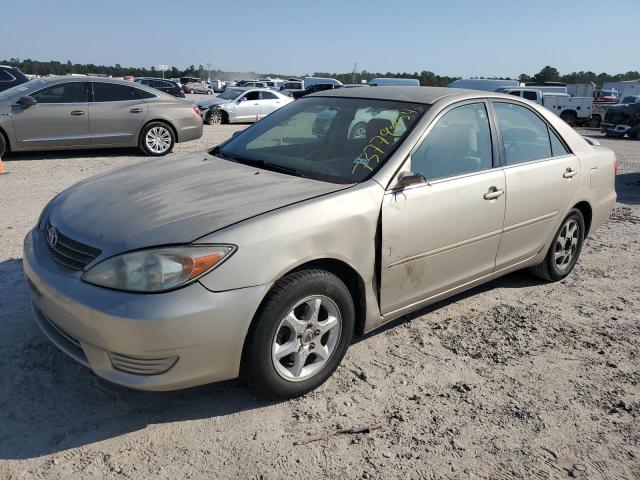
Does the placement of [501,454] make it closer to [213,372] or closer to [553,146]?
[213,372]

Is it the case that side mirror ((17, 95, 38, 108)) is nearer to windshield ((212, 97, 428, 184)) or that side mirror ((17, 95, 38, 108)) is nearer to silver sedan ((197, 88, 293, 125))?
windshield ((212, 97, 428, 184))

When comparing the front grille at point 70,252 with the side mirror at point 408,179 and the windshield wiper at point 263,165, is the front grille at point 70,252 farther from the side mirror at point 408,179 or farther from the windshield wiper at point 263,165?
the side mirror at point 408,179

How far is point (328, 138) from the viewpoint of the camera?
3.82m

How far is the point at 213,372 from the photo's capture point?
8.59 ft

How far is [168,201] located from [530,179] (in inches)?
104

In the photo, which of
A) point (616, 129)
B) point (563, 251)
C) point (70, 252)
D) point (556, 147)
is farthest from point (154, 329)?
point (616, 129)

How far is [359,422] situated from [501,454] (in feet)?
2.30

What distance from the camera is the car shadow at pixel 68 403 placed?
2602 mm

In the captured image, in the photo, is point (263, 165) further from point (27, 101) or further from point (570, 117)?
point (570, 117)

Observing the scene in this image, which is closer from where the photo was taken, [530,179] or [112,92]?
[530,179]

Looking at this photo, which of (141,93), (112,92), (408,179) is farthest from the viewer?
(141,93)

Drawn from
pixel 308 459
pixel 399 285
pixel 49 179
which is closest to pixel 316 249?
pixel 399 285

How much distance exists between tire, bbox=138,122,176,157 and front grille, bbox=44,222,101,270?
7722 millimetres

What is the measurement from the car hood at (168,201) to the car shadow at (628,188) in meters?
7.08
